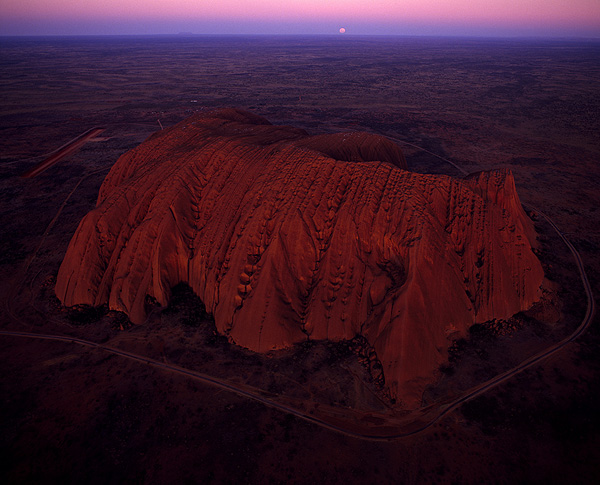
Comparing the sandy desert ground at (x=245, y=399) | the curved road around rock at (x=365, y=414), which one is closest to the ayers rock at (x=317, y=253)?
the curved road around rock at (x=365, y=414)

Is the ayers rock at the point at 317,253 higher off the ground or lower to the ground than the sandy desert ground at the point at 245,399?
higher

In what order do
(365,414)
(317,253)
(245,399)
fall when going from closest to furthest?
(365,414) < (245,399) < (317,253)

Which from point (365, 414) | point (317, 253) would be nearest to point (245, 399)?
point (365, 414)

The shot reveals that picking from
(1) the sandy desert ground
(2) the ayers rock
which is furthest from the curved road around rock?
(2) the ayers rock

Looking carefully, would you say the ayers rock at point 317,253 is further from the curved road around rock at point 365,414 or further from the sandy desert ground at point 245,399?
the sandy desert ground at point 245,399

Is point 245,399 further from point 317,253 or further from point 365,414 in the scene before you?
point 317,253

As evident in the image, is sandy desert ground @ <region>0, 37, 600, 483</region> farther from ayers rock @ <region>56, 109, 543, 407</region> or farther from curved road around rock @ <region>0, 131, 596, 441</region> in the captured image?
ayers rock @ <region>56, 109, 543, 407</region>

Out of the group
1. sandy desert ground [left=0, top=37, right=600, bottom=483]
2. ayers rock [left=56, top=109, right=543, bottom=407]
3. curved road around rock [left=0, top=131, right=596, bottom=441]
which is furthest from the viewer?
ayers rock [left=56, top=109, right=543, bottom=407]

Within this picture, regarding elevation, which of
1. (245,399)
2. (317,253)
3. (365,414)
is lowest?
(245,399)

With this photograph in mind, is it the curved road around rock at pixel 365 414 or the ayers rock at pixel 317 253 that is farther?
the ayers rock at pixel 317 253
